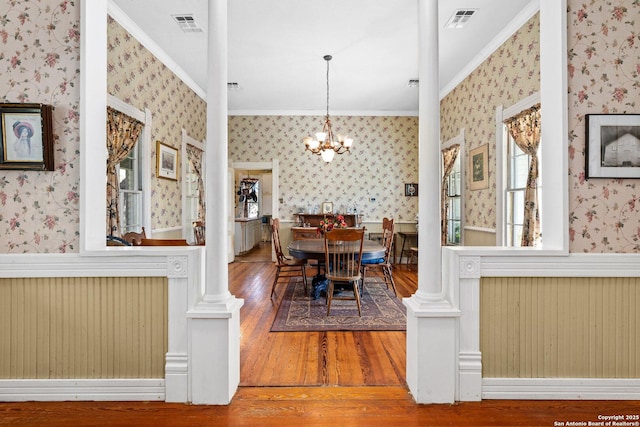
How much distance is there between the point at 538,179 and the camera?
11.8 ft

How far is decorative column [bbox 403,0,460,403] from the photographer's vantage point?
205 centimetres

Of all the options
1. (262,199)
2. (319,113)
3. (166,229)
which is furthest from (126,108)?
(262,199)

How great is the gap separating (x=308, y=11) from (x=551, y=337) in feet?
11.8

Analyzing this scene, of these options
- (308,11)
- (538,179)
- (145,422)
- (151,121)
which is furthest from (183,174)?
(538,179)

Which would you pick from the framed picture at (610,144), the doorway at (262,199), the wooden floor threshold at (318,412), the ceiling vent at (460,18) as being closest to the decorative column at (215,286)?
the wooden floor threshold at (318,412)

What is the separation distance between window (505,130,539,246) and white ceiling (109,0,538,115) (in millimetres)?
1376

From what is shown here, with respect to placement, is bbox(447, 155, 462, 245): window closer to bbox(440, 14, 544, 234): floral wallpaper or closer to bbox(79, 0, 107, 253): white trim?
bbox(440, 14, 544, 234): floral wallpaper

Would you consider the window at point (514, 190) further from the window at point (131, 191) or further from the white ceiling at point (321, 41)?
the window at point (131, 191)

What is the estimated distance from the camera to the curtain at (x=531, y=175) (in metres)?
3.58

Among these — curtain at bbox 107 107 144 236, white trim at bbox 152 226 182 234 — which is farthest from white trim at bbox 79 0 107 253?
white trim at bbox 152 226 182 234

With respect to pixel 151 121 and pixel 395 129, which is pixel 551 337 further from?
pixel 395 129

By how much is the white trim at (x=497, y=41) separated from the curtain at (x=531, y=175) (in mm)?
970

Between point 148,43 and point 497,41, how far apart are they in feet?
14.2

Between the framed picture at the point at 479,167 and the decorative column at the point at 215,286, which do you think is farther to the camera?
the framed picture at the point at 479,167
